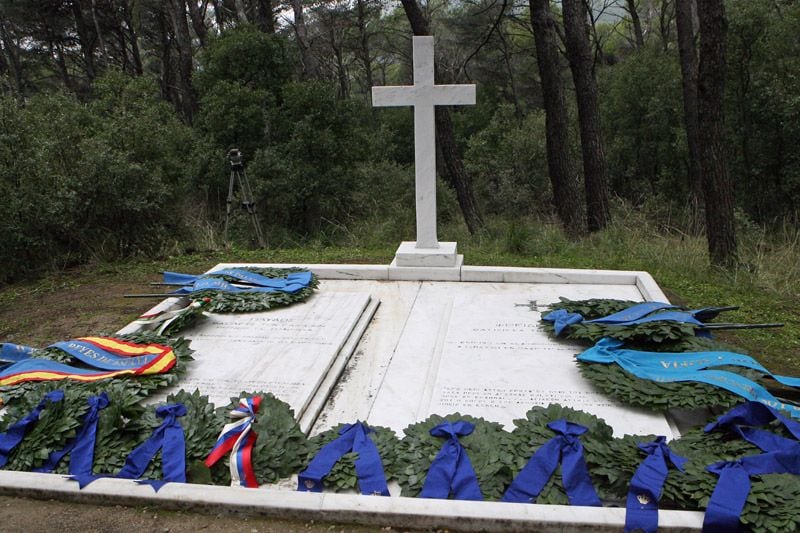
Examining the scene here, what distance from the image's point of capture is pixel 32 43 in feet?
83.8

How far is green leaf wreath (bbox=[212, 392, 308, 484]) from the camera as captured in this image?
300cm

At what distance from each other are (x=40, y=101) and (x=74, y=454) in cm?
824

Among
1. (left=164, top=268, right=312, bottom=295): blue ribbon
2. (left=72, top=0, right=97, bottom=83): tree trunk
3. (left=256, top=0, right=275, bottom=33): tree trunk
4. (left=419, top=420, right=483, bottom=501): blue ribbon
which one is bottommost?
(left=419, top=420, right=483, bottom=501): blue ribbon

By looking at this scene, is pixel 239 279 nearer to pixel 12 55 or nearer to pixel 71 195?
pixel 71 195

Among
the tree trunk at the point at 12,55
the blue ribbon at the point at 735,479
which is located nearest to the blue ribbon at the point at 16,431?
the blue ribbon at the point at 735,479

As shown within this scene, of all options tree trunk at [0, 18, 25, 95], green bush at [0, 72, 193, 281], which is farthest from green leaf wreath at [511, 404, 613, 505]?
tree trunk at [0, 18, 25, 95]

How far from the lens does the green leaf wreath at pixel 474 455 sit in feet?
9.37

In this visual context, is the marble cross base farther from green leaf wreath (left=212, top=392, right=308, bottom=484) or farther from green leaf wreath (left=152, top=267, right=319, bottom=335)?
green leaf wreath (left=212, top=392, right=308, bottom=484)

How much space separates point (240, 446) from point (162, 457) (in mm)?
Result: 370

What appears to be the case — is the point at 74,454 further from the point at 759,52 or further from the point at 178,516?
Result: the point at 759,52

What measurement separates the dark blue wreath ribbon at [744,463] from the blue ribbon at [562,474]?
0.46 metres

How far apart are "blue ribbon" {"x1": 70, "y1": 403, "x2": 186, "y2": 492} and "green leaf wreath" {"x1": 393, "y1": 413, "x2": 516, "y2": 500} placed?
101cm

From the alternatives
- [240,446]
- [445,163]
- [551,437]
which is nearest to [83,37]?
[445,163]

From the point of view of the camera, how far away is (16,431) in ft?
Result: 10.6
